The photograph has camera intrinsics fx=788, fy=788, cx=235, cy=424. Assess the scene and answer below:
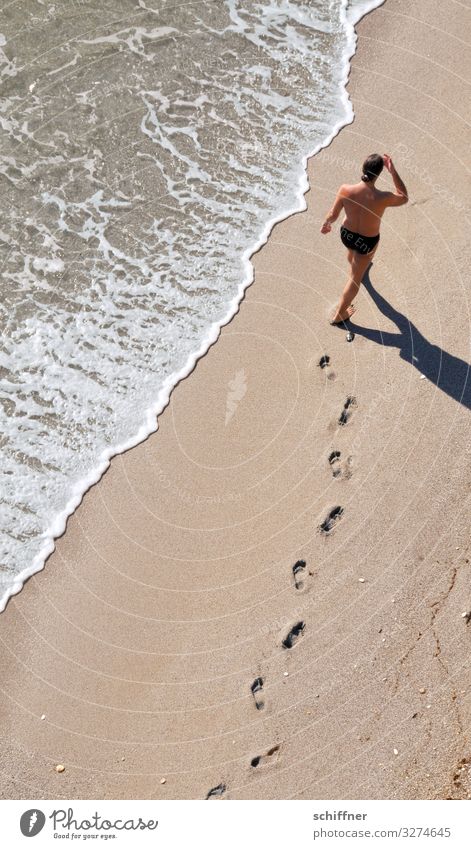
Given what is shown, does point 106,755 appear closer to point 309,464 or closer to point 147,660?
point 147,660

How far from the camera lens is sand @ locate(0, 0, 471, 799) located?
22.3 ft

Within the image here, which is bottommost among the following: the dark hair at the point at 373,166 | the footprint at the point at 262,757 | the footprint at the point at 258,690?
the footprint at the point at 262,757

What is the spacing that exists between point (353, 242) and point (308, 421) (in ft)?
6.20

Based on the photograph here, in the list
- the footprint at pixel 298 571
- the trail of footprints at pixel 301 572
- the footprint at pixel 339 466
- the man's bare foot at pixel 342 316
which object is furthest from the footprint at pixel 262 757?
the man's bare foot at pixel 342 316

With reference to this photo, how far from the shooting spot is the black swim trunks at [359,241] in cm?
798

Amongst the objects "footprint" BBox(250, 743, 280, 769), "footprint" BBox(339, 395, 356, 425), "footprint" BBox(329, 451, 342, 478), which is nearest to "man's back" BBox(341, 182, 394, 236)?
"footprint" BBox(339, 395, 356, 425)

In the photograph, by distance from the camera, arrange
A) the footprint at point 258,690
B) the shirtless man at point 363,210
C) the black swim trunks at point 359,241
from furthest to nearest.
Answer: the black swim trunks at point 359,241 < the shirtless man at point 363,210 < the footprint at point 258,690

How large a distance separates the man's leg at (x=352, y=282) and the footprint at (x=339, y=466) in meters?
1.61

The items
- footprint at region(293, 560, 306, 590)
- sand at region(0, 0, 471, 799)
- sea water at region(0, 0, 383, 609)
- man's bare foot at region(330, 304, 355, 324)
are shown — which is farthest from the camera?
sea water at region(0, 0, 383, 609)

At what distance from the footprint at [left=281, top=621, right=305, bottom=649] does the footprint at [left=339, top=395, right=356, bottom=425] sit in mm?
2151

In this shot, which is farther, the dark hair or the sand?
the dark hair

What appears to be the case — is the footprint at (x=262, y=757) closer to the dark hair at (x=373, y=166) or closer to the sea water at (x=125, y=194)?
the sea water at (x=125, y=194)

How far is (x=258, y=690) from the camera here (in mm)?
7012

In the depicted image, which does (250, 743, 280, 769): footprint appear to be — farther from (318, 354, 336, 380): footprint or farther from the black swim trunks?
the black swim trunks
